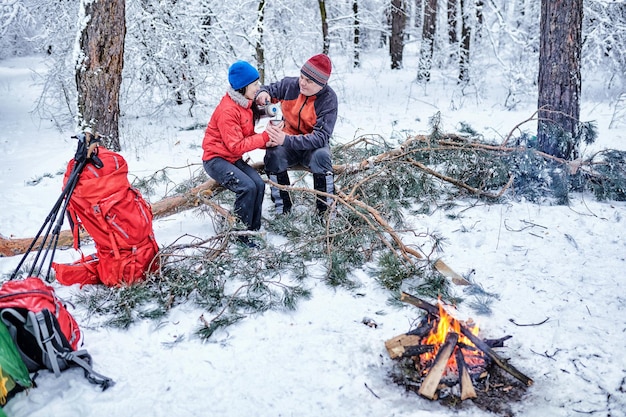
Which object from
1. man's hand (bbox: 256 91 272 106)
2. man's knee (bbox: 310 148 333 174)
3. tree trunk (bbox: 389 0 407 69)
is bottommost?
man's knee (bbox: 310 148 333 174)

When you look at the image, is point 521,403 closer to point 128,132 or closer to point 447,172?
point 447,172

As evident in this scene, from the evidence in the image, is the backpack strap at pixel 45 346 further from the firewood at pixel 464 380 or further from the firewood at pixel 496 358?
the firewood at pixel 496 358

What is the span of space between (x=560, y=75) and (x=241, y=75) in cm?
363

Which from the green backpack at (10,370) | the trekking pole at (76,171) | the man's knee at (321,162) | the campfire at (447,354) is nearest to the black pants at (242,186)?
the man's knee at (321,162)

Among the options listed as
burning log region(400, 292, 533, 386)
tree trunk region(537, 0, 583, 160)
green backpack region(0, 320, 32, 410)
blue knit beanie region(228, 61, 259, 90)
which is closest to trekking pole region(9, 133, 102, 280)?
green backpack region(0, 320, 32, 410)

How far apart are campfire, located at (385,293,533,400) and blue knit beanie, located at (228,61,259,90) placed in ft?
7.57

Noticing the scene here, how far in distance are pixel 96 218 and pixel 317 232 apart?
71.4 inches

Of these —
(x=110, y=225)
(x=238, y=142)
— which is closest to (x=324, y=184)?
(x=238, y=142)

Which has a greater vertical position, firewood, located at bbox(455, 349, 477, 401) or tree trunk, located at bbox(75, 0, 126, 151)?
tree trunk, located at bbox(75, 0, 126, 151)

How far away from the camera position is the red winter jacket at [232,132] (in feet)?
13.5

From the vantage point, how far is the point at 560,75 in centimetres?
525

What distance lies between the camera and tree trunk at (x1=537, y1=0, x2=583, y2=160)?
5.13m

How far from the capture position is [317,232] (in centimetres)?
418

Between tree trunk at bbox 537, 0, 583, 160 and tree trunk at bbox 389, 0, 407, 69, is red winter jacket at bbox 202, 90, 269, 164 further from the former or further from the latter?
tree trunk at bbox 389, 0, 407, 69
